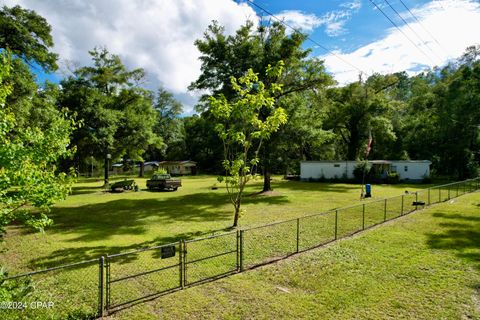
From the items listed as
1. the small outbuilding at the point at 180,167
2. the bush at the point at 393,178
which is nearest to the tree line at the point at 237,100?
the bush at the point at 393,178

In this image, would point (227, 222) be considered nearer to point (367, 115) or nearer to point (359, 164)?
point (359, 164)

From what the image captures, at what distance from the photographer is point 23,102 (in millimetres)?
16734

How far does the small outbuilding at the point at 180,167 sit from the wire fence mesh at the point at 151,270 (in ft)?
162

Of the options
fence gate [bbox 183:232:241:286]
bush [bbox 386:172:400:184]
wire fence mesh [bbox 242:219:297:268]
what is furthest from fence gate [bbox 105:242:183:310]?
bush [bbox 386:172:400:184]

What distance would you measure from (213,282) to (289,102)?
19490 millimetres

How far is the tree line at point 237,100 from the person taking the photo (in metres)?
13.3

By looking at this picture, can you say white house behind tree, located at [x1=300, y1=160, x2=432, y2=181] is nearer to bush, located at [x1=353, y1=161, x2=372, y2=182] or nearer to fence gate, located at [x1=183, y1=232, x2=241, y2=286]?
bush, located at [x1=353, y1=161, x2=372, y2=182]

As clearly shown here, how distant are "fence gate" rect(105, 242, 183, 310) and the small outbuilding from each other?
2058 inches

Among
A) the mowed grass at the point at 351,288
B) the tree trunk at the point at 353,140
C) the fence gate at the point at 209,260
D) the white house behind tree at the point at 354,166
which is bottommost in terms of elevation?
the fence gate at the point at 209,260

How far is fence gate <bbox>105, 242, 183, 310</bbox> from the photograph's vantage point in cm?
628

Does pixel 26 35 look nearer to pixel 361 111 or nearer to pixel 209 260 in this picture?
pixel 209 260

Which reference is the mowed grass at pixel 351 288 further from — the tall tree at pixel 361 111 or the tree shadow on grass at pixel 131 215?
the tall tree at pixel 361 111

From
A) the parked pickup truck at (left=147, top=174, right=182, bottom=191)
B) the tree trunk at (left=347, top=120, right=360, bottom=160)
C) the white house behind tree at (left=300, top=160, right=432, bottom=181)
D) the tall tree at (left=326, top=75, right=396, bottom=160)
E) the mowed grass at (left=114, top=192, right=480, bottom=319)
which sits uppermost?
the tall tree at (left=326, top=75, right=396, bottom=160)

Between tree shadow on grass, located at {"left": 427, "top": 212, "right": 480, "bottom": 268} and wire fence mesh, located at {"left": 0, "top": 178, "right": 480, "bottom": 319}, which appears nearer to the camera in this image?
wire fence mesh, located at {"left": 0, "top": 178, "right": 480, "bottom": 319}
